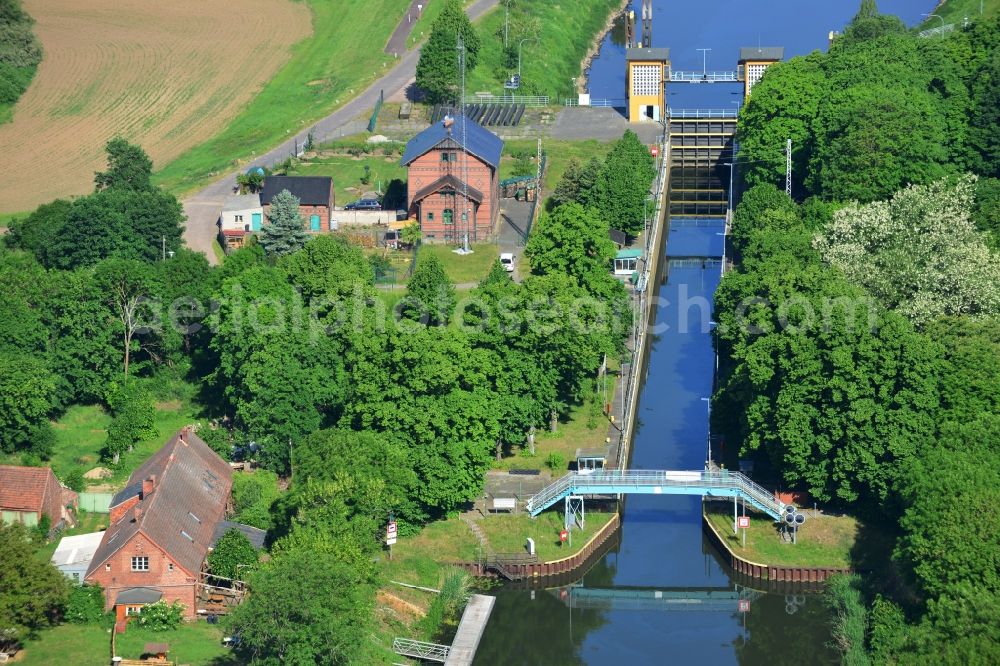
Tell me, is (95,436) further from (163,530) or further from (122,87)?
(122,87)

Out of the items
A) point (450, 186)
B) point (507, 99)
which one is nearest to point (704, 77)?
point (507, 99)

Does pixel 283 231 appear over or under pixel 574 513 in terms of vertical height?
over

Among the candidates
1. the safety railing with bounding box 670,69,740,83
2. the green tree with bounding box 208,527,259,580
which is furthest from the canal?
the safety railing with bounding box 670,69,740,83

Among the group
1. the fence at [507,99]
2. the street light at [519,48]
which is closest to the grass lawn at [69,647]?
the fence at [507,99]

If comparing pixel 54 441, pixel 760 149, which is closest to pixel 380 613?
pixel 54 441

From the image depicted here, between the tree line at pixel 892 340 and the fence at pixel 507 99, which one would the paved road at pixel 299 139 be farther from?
the tree line at pixel 892 340

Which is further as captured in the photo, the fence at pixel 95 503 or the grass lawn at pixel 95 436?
the grass lawn at pixel 95 436
